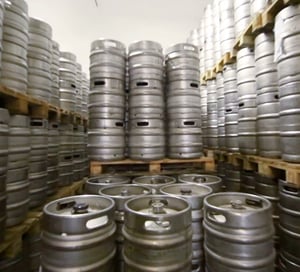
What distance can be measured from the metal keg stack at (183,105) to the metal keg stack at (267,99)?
910 mm

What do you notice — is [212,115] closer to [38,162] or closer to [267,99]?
[267,99]

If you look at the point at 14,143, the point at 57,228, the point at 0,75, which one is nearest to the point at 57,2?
the point at 0,75

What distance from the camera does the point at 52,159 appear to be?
3.19 metres

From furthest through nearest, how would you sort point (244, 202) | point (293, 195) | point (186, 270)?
1. point (293, 195)
2. point (244, 202)
3. point (186, 270)

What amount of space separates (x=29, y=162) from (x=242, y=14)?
3.23m

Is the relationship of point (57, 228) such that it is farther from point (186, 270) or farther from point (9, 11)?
point (9, 11)

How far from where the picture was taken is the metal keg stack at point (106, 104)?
325 cm

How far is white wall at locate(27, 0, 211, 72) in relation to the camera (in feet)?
21.2

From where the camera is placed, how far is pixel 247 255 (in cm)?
161

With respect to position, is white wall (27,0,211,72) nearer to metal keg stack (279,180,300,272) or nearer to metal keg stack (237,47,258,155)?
metal keg stack (237,47,258,155)

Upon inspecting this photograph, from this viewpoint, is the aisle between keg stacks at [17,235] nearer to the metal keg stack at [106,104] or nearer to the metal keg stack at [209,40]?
the metal keg stack at [106,104]

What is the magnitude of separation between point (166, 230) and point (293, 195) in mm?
1366

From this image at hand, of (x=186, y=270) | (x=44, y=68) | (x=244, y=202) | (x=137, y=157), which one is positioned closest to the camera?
(x=186, y=270)

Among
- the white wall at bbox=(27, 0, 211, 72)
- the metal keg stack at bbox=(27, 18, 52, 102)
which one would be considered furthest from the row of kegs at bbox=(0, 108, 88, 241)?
the white wall at bbox=(27, 0, 211, 72)
